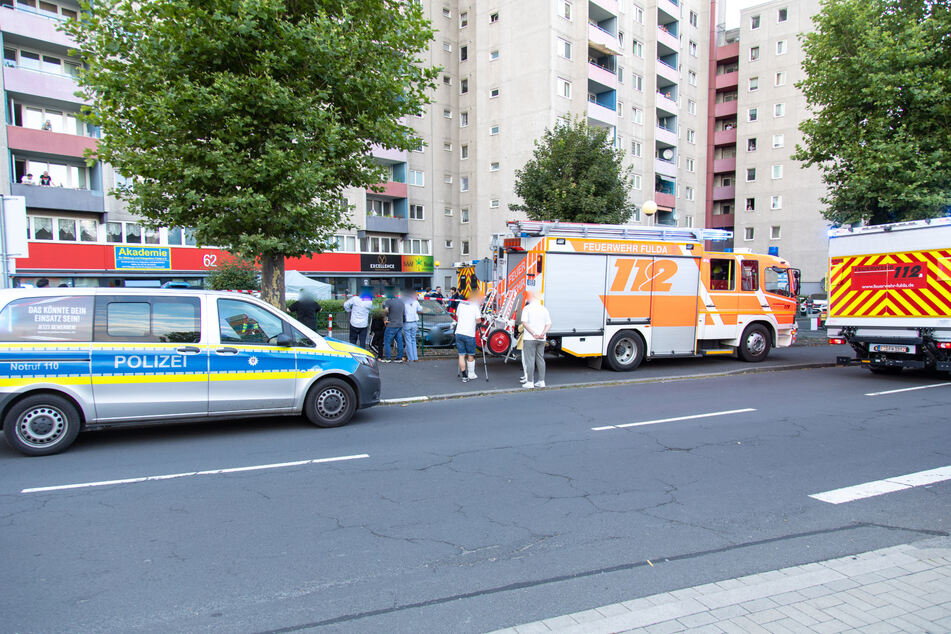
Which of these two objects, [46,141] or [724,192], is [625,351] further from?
[724,192]

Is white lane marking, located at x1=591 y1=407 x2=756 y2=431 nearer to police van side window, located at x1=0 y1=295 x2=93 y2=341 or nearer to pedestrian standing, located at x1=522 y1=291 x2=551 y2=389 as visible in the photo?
pedestrian standing, located at x1=522 y1=291 x2=551 y2=389

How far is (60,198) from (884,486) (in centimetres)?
3383

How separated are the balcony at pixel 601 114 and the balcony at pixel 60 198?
2861 cm

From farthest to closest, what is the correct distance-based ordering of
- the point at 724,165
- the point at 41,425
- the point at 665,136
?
the point at 724,165 → the point at 665,136 → the point at 41,425

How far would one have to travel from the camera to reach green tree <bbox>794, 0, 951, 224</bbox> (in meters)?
14.4

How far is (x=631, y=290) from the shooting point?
1296 centimetres

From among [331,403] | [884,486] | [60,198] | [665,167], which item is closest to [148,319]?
[331,403]

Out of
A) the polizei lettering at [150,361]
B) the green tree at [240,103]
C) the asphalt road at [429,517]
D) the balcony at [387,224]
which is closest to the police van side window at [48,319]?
the polizei lettering at [150,361]

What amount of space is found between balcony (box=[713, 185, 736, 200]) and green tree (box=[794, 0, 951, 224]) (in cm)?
3506

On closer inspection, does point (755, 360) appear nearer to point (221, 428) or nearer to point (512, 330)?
point (512, 330)

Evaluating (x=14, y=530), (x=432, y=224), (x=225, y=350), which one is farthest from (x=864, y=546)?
(x=432, y=224)

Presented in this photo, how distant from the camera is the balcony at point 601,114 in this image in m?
38.4

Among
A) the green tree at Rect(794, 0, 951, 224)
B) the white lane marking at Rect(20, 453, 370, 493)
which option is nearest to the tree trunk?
the white lane marking at Rect(20, 453, 370, 493)

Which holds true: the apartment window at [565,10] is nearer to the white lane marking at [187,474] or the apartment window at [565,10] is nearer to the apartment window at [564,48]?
the apartment window at [564,48]
